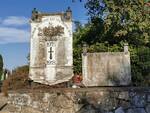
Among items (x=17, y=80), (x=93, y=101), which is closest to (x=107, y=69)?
(x=17, y=80)

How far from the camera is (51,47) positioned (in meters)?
18.2

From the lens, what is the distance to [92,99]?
26.4ft

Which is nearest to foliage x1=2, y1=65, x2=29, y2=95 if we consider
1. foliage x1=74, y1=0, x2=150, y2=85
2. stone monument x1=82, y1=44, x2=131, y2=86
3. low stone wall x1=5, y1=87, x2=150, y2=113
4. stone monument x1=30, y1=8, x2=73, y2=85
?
stone monument x1=30, y1=8, x2=73, y2=85

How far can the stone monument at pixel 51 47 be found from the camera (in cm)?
1780

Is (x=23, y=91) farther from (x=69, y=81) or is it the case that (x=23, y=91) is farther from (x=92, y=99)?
(x=69, y=81)

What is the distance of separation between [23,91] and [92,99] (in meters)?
1.71

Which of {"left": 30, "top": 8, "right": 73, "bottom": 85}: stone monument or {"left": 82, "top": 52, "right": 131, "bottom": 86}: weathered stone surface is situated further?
{"left": 30, "top": 8, "right": 73, "bottom": 85}: stone monument

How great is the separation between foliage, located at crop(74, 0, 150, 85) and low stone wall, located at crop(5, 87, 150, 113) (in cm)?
1211

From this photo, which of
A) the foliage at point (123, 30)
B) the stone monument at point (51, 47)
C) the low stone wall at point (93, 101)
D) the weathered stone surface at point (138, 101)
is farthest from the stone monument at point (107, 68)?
the weathered stone surface at point (138, 101)

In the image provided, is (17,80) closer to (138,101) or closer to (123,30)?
(123,30)

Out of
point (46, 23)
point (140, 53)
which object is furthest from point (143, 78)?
point (46, 23)

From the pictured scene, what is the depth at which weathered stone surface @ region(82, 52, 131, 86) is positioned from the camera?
1639 centimetres

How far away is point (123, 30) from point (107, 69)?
6.20 meters

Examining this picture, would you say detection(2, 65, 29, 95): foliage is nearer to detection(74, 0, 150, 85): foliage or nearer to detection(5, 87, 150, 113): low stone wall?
detection(74, 0, 150, 85): foliage
